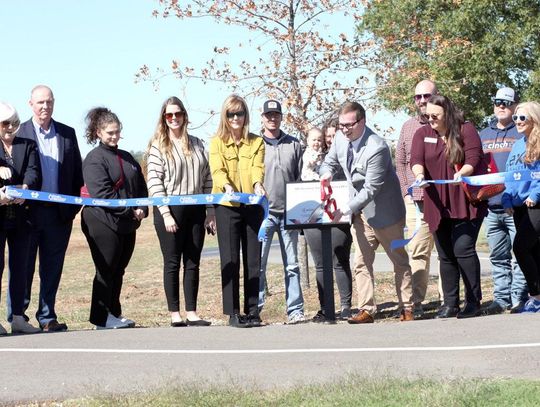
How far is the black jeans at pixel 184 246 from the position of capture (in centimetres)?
1066

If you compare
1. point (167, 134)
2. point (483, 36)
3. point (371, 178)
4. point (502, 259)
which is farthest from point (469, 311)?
point (483, 36)

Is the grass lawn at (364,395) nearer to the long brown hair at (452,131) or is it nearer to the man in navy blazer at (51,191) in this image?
the long brown hair at (452,131)

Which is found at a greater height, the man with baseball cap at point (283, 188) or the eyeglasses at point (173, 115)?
the eyeglasses at point (173, 115)

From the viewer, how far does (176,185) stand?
10.7 m

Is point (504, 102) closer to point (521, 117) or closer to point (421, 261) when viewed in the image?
point (521, 117)

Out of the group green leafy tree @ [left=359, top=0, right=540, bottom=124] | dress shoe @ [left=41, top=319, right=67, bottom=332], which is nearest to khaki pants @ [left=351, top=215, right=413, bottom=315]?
dress shoe @ [left=41, top=319, right=67, bottom=332]

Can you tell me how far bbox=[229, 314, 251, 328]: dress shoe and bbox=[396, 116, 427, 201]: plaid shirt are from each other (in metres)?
2.21

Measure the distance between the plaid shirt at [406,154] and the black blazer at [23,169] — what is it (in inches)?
147

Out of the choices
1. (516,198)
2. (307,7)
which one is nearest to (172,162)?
(516,198)

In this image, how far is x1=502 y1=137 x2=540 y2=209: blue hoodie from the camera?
413 inches

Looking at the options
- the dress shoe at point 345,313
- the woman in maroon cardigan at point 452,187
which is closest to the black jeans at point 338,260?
the dress shoe at point 345,313

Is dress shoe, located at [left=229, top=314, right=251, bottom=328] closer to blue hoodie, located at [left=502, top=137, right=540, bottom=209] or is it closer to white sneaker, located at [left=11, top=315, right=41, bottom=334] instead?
white sneaker, located at [left=11, top=315, right=41, bottom=334]

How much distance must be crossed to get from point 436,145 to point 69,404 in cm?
479

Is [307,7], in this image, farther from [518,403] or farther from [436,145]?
[518,403]
